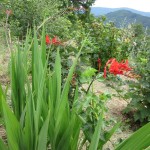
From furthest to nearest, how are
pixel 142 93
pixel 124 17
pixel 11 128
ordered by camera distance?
1. pixel 124 17
2. pixel 142 93
3. pixel 11 128

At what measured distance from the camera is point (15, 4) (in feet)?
26.0

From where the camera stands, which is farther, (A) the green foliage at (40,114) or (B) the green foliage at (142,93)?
(B) the green foliage at (142,93)

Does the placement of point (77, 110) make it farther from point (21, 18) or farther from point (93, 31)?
point (21, 18)

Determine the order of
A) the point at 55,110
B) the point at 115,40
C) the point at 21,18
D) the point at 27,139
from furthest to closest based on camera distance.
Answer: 1. the point at 21,18
2. the point at 115,40
3. the point at 55,110
4. the point at 27,139

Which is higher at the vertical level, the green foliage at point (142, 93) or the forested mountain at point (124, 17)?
the green foliage at point (142, 93)

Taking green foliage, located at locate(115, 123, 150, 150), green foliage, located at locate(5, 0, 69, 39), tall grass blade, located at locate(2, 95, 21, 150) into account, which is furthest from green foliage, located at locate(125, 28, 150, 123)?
green foliage, located at locate(5, 0, 69, 39)

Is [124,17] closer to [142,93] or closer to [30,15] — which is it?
[30,15]

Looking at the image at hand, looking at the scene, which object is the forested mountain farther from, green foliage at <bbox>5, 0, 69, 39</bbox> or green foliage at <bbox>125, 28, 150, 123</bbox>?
green foliage at <bbox>125, 28, 150, 123</bbox>

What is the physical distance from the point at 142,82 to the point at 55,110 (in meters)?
1.98

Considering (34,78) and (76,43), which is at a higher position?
(34,78)

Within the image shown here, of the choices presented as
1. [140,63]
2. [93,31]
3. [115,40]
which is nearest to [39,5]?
[93,31]

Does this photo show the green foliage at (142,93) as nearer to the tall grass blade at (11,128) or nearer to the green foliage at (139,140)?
the green foliage at (139,140)

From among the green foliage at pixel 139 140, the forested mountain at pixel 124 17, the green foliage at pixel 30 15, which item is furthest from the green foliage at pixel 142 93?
the forested mountain at pixel 124 17

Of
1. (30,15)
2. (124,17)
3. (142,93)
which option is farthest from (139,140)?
(124,17)
